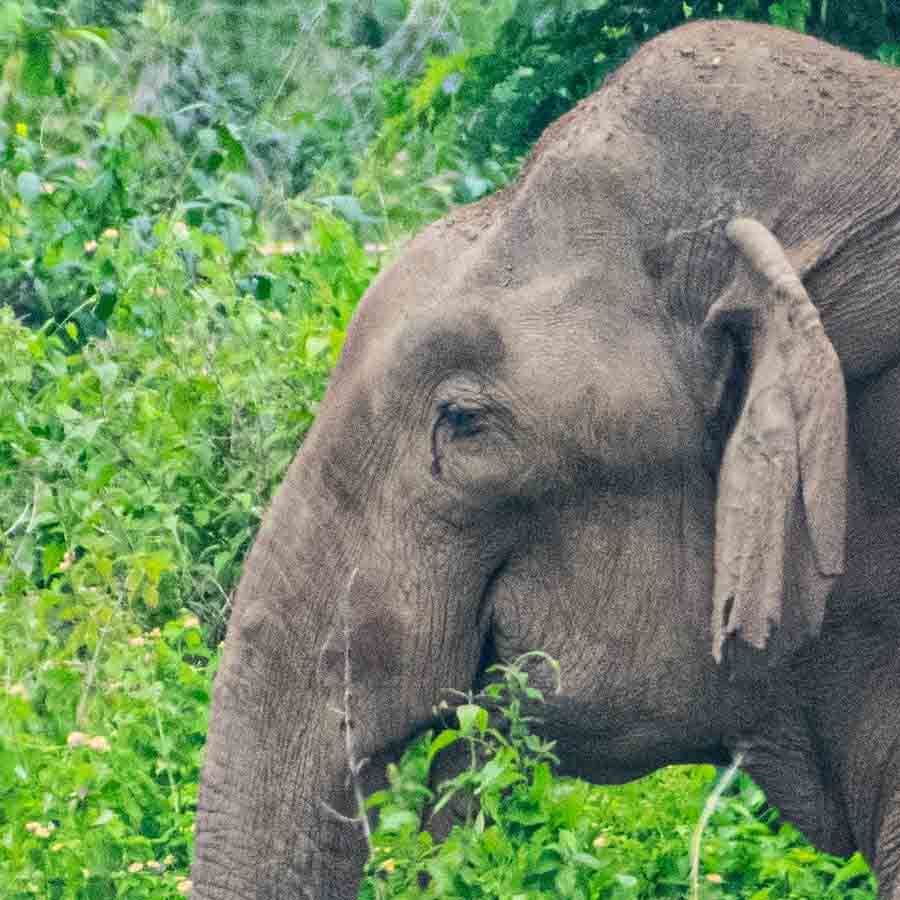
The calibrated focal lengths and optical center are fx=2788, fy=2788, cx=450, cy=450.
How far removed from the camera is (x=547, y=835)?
13.2 ft

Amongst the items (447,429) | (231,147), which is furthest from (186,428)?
(447,429)

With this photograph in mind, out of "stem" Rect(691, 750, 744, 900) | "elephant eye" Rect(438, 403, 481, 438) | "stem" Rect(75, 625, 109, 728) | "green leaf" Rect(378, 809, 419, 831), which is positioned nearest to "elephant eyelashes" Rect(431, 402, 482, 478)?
"elephant eye" Rect(438, 403, 481, 438)

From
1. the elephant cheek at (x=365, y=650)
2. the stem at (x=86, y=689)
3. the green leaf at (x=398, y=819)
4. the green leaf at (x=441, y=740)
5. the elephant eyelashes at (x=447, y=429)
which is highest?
the elephant eyelashes at (x=447, y=429)

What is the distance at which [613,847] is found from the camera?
15.2 feet

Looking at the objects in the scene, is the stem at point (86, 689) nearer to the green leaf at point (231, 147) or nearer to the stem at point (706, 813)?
the stem at point (706, 813)

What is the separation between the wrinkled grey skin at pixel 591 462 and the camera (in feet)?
11.6

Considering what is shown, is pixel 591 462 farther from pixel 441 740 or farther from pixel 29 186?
pixel 29 186

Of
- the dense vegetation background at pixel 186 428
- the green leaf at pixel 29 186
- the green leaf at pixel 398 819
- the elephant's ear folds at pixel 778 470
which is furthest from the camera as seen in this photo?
the green leaf at pixel 29 186

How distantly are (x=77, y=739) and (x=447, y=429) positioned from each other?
134cm

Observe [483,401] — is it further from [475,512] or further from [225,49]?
[225,49]

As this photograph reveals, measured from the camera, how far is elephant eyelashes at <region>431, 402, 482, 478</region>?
362cm

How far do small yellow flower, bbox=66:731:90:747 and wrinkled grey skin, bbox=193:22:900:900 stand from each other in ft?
3.52

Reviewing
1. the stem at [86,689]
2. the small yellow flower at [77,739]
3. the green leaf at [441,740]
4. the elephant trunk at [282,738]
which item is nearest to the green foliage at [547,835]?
the green leaf at [441,740]

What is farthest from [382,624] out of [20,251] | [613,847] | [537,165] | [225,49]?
[225,49]
